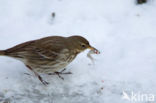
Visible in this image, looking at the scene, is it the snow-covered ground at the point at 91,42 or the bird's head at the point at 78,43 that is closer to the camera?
the snow-covered ground at the point at 91,42

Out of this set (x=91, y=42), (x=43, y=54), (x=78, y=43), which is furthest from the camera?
(x=91, y=42)

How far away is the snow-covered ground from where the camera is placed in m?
5.48

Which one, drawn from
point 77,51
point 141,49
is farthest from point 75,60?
point 141,49

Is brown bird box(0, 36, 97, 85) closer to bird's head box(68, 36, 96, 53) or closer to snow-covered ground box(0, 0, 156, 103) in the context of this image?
bird's head box(68, 36, 96, 53)

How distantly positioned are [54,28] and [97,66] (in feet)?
4.12

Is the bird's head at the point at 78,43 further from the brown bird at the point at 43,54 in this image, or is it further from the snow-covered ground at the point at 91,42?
the snow-covered ground at the point at 91,42

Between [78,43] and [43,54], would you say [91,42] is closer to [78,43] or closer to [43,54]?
[78,43]

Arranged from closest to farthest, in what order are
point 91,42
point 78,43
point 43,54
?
point 43,54 < point 78,43 < point 91,42

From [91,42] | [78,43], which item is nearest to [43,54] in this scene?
[78,43]

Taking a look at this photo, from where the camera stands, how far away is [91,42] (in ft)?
21.2

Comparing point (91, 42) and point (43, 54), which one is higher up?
point (43, 54)

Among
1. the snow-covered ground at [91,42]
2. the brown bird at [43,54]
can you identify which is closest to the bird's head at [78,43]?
the brown bird at [43,54]

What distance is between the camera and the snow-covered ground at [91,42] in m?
5.48

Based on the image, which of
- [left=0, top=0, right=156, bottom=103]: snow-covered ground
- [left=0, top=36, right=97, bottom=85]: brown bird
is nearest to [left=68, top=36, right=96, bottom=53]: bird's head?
[left=0, top=36, right=97, bottom=85]: brown bird
